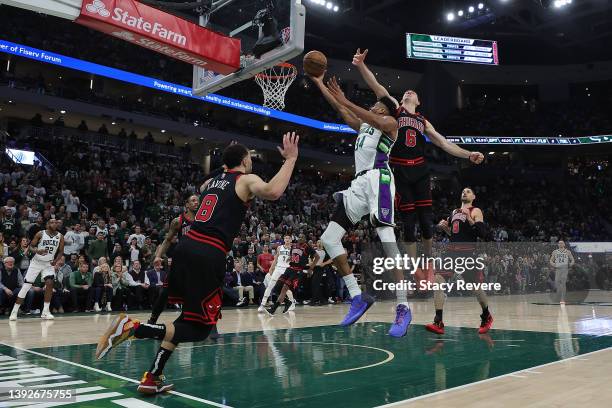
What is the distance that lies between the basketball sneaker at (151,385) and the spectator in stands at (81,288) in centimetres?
884

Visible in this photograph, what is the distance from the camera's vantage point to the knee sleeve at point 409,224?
235 inches

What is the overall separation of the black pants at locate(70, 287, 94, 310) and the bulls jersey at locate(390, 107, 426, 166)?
8.84 m

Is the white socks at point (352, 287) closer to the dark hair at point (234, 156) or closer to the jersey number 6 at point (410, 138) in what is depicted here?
the dark hair at point (234, 156)

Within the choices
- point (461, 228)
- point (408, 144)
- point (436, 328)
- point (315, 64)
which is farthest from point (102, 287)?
point (315, 64)

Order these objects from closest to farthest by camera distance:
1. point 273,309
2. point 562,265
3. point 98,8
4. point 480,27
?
1. point 98,8
2. point 273,309
3. point 562,265
4. point 480,27

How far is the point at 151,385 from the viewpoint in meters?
3.73

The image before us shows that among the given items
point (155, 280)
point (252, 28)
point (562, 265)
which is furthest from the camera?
point (562, 265)

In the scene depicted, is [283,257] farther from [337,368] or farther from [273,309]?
[337,368]

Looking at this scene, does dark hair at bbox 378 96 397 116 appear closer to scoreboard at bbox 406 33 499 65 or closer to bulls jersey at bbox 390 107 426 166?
bulls jersey at bbox 390 107 426 166

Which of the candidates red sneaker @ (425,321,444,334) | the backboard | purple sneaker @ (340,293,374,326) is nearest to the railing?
the backboard

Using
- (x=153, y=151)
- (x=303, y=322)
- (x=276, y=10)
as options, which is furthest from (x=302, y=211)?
(x=276, y=10)

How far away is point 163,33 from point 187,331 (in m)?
5.76

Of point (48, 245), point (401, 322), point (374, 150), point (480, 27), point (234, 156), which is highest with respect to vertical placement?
point (480, 27)

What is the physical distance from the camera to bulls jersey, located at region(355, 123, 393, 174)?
5051 millimetres
